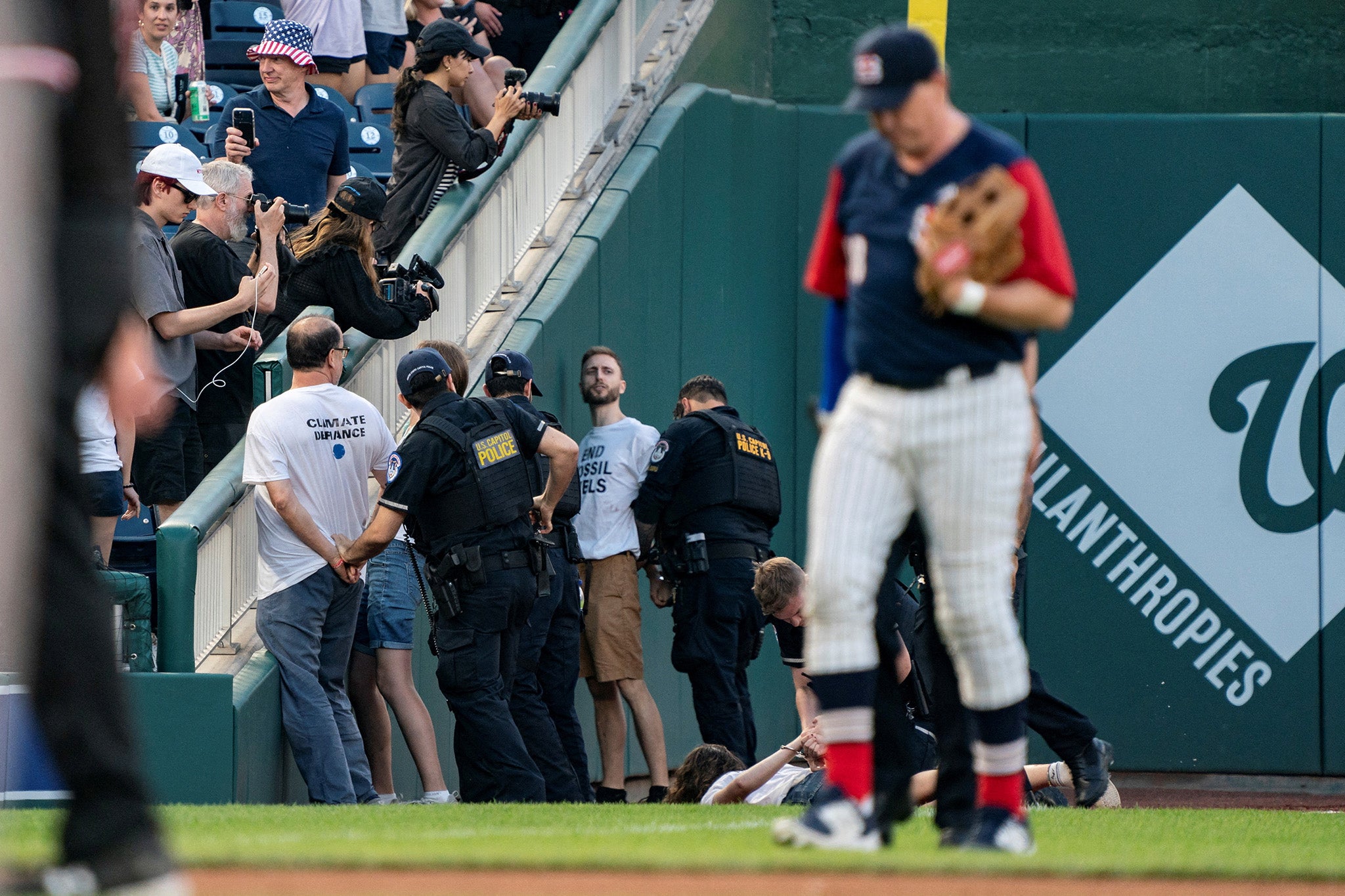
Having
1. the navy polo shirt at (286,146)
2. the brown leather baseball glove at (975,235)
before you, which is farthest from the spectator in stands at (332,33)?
the brown leather baseball glove at (975,235)

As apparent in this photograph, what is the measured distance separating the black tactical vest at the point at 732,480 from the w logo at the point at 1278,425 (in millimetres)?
4432

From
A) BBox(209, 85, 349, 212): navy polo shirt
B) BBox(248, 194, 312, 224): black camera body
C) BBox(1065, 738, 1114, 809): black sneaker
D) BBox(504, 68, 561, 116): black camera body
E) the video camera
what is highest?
BBox(504, 68, 561, 116): black camera body

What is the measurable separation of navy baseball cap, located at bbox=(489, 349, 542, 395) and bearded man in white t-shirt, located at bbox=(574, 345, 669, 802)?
0.99 metres

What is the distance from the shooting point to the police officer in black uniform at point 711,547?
30.6ft

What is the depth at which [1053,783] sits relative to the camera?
7.93m

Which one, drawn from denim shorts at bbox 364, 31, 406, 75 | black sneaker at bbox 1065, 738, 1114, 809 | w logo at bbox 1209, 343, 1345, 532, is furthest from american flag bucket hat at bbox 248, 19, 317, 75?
w logo at bbox 1209, 343, 1345, 532

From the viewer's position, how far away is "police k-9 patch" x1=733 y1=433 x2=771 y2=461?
9461 mm

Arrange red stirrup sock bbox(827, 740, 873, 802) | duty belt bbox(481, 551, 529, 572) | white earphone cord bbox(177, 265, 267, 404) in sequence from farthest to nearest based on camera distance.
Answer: white earphone cord bbox(177, 265, 267, 404), duty belt bbox(481, 551, 529, 572), red stirrup sock bbox(827, 740, 873, 802)

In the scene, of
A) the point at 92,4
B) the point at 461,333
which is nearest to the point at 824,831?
the point at 92,4

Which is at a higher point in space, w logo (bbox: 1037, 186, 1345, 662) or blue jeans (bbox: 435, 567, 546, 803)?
w logo (bbox: 1037, 186, 1345, 662)

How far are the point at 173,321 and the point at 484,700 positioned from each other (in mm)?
2024

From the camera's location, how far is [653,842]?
4.54 m

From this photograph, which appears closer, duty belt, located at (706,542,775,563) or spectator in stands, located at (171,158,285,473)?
spectator in stands, located at (171,158,285,473)

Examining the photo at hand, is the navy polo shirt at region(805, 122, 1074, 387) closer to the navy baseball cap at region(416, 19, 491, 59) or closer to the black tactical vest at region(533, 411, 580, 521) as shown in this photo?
the black tactical vest at region(533, 411, 580, 521)
